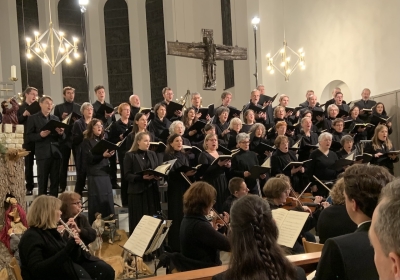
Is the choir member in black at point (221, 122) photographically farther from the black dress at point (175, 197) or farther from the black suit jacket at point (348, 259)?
the black suit jacket at point (348, 259)

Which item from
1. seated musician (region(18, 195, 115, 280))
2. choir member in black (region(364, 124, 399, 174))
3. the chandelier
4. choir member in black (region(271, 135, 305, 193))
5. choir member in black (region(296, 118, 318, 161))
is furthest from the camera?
the chandelier

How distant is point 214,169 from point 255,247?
4407 mm

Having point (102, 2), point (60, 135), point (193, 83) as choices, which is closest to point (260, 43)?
point (193, 83)

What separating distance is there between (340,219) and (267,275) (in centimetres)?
105

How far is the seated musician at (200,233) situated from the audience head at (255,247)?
1.32 metres

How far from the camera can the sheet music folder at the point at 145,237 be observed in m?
3.66

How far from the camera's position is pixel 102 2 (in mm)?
17969

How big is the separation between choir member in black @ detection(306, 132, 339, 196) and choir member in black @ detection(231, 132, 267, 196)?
827 millimetres

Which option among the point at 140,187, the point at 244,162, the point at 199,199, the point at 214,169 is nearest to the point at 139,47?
the point at 244,162

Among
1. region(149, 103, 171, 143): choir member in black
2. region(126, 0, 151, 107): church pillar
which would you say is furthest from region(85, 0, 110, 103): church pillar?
region(149, 103, 171, 143): choir member in black

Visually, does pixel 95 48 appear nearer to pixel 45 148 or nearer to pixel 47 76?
pixel 47 76

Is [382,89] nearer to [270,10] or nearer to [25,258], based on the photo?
[270,10]

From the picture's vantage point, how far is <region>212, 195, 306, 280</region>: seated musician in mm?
2123

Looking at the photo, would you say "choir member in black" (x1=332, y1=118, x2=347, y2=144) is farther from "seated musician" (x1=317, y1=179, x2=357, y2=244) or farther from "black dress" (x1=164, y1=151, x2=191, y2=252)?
"seated musician" (x1=317, y1=179, x2=357, y2=244)
